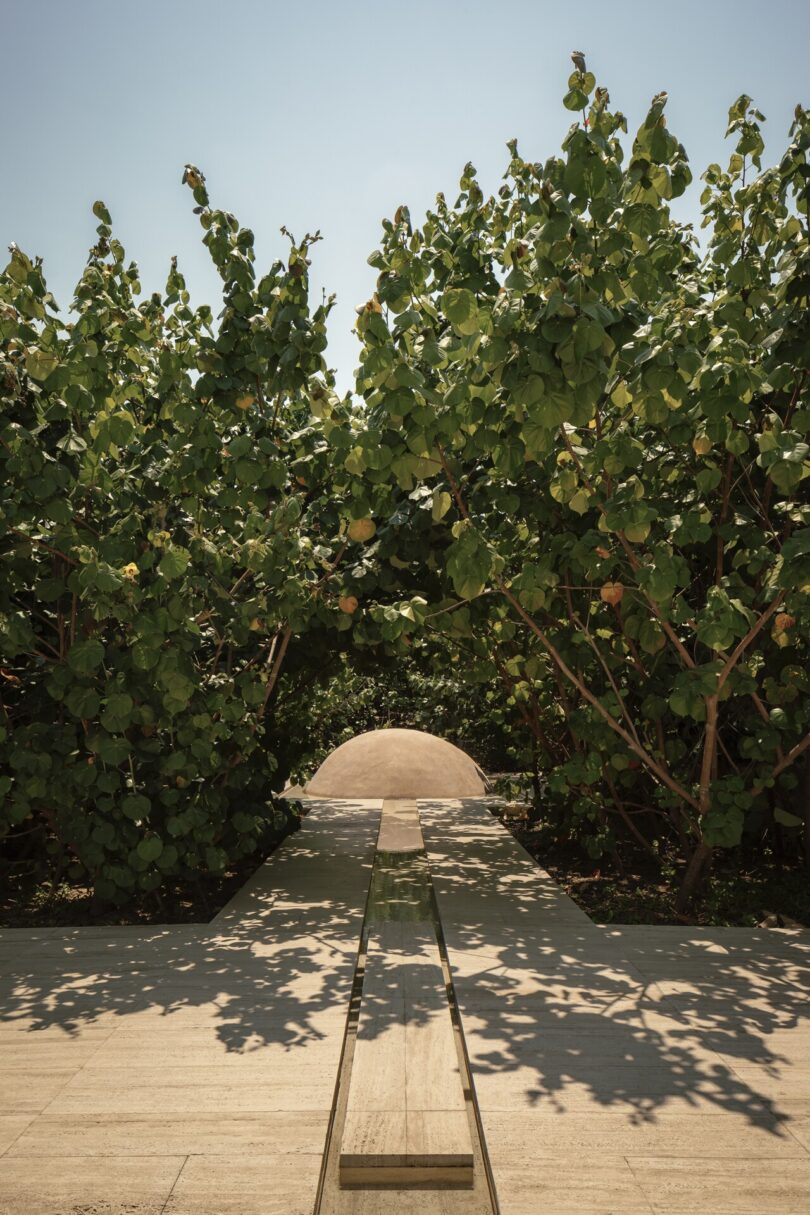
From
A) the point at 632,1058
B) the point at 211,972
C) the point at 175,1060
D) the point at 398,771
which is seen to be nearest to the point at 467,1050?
the point at 632,1058

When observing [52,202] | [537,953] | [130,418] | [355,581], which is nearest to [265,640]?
[355,581]

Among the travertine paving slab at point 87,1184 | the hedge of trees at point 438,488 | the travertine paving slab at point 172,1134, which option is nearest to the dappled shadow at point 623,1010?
the travertine paving slab at point 172,1134

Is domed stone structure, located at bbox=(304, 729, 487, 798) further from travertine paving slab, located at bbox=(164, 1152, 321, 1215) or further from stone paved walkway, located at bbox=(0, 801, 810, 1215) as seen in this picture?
travertine paving slab, located at bbox=(164, 1152, 321, 1215)

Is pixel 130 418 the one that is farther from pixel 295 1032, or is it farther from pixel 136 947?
pixel 295 1032

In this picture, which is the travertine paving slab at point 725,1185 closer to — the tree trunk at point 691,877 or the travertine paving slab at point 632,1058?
the travertine paving slab at point 632,1058

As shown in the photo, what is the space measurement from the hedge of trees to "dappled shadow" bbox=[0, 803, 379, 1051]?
20.6 inches

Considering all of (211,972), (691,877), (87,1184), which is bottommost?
(87,1184)

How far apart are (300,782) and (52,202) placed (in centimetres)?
630

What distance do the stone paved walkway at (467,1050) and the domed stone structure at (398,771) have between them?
6.88 meters

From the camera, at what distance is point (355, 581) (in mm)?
6289

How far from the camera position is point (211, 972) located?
474 centimetres

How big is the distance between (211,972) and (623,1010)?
2.11 m

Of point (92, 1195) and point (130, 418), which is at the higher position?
point (130, 418)

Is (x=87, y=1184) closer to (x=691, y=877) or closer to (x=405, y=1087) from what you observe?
(x=405, y=1087)
